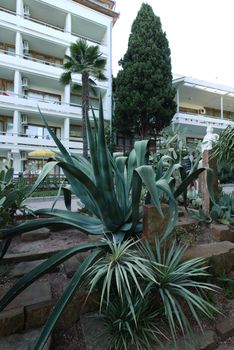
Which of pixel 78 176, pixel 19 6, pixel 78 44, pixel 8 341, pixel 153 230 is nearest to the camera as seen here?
pixel 8 341

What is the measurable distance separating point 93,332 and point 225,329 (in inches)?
38.9

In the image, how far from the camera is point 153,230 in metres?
2.09

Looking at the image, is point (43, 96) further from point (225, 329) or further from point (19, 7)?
point (225, 329)

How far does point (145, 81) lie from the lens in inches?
606

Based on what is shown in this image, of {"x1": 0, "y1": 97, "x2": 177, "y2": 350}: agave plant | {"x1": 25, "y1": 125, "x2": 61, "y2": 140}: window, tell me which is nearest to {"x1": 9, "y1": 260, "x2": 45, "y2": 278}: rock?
{"x1": 0, "y1": 97, "x2": 177, "y2": 350}: agave plant

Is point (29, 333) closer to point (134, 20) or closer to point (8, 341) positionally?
point (8, 341)

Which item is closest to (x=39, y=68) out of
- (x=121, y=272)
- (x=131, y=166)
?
(x=131, y=166)

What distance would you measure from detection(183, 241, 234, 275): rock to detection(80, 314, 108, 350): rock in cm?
99

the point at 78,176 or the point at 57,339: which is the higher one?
the point at 78,176

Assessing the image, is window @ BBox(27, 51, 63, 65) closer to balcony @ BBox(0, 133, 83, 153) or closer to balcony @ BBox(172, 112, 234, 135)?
balcony @ BBox(0, 133, 83, 153)

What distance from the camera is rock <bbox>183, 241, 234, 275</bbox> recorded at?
229 cm

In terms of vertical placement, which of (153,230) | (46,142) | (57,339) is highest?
(46,142)

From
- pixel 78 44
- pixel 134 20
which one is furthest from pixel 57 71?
pixel 134 20

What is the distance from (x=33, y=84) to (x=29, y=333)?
736 inches
